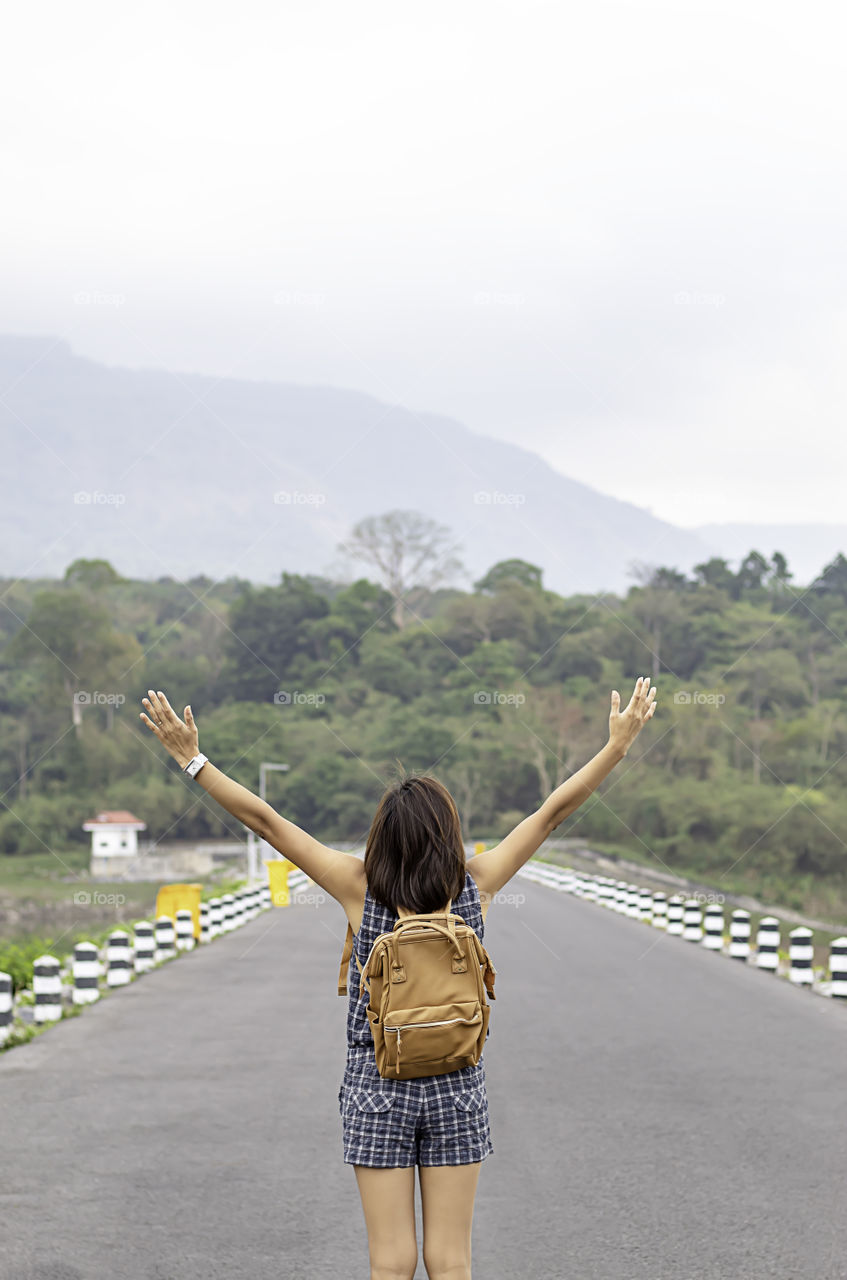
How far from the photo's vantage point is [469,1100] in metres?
3.59

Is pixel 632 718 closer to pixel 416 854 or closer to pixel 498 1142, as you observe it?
pixel 416 854

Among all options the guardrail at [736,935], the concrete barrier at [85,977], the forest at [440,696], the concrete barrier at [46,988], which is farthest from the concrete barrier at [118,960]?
the forest at [440,696]

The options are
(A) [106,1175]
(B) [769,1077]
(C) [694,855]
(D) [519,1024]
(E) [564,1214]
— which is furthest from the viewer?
(C) [694,855]

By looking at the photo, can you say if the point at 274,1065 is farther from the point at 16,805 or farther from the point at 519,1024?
the point at 16,805

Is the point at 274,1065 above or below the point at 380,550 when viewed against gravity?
below

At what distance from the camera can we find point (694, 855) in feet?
196

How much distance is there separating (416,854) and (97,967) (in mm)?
10166

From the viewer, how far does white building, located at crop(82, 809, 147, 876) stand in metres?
77.6

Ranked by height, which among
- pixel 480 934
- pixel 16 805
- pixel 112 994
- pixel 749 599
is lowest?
pixel 16 805

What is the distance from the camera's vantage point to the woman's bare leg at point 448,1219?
3506mm

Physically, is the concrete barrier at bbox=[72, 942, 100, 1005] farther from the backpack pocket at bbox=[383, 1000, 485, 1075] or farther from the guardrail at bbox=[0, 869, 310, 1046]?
the backpack pocket at bbox=[383, 1000, 485, 1075]

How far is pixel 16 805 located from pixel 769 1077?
76.8 metres

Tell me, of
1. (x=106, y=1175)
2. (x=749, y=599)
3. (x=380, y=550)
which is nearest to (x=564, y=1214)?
(x=106, y=1175)

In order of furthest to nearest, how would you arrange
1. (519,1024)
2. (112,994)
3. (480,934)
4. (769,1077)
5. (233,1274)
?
(112,994)
(519,1024)
(769,1077)
(233,1274)
(480,934)
